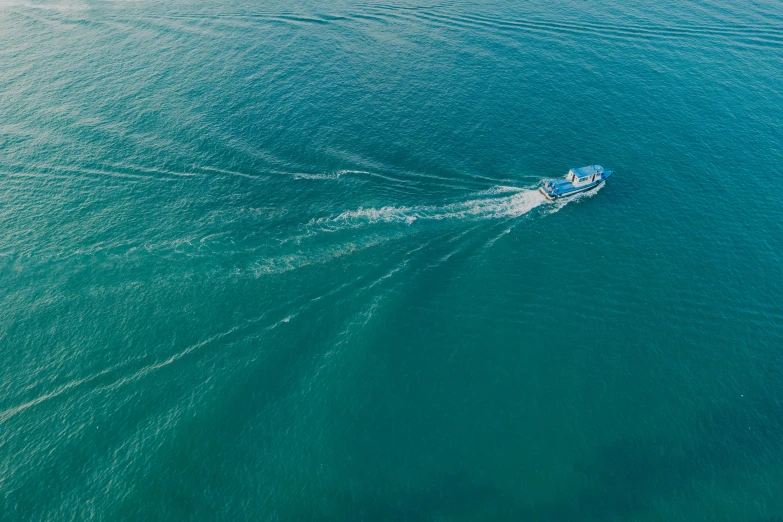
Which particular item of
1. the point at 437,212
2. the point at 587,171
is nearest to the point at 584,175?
the point at 587,171

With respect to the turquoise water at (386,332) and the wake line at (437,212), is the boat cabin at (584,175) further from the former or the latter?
the wake line at (437,212)

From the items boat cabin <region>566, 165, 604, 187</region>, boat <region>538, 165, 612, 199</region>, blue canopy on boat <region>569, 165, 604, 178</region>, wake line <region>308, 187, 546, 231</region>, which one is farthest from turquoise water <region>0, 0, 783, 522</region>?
blue canopy on boat <region>569, 165, 604, 178</region>

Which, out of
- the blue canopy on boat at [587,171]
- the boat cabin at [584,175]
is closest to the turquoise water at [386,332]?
the boat cabin at [584,175]

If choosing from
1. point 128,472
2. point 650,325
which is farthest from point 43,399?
point 650,325

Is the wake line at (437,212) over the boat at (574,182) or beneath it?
beneath

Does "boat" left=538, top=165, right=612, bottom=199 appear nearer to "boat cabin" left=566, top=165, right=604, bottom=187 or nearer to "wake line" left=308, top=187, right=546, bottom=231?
"boat cabin" left=566, top=165, right=604, bottom=187

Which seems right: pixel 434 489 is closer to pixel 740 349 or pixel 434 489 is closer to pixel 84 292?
pixel 740 349

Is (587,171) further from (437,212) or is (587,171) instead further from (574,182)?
(437,212)

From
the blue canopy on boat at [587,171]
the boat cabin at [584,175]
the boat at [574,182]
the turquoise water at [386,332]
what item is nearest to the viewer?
the turquoise water at [386,332]
